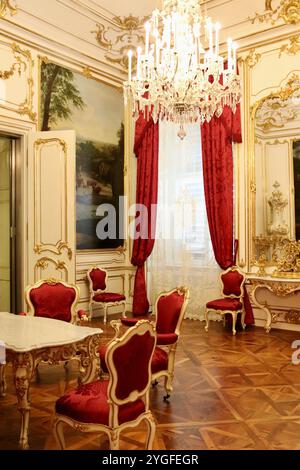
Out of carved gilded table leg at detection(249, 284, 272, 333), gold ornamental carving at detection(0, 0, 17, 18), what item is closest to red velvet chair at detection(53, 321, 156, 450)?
carved gilded table leg at detection(249, 284, 272, 333)

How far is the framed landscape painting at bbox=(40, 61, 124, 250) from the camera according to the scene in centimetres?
559

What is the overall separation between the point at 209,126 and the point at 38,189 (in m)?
2.45

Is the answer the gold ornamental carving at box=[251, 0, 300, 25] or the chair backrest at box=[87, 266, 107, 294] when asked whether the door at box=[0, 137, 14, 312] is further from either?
the gold ornamental carving at box=[251, 0, 300, 25]

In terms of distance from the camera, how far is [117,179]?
6.62 m

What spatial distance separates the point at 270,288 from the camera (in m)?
5.16

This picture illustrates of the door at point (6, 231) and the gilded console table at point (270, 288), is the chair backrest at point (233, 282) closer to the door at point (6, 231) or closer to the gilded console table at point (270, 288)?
the gilded console table at point (270, 288)

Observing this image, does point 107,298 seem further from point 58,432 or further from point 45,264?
point 58,432

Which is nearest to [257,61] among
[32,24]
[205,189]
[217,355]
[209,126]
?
[209,126]

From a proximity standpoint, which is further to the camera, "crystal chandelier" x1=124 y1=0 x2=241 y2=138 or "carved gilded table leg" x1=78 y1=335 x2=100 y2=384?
"crystal chandelier" x1=124 y1=0 x2=241 y2=138

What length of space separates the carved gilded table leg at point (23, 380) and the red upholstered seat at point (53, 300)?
124 cm

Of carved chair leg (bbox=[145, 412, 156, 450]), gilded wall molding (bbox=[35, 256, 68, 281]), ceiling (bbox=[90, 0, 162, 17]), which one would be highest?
ceiling (bbox=[90, 0, 162, 17])

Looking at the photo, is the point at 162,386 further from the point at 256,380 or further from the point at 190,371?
the point at 256,380

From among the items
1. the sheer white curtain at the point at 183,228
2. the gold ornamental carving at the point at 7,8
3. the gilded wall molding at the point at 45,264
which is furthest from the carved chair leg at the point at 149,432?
the gold ornamental carving at the point at 7,8

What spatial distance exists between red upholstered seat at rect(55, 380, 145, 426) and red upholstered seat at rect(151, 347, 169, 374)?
73 centimetres
